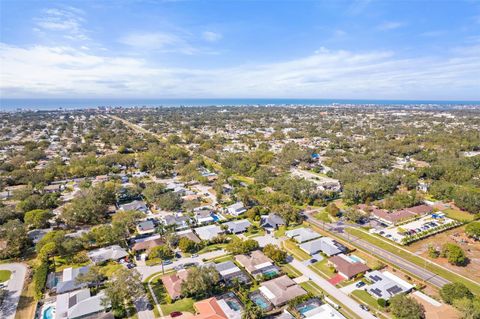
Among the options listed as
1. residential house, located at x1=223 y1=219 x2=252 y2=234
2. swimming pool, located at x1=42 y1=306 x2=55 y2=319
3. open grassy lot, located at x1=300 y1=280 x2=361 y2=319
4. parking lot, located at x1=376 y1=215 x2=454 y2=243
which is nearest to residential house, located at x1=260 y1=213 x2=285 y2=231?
residential house, located at x1=223 y1=219 x2=252 y2=234

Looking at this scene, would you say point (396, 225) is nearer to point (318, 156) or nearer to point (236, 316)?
point (236, 316)

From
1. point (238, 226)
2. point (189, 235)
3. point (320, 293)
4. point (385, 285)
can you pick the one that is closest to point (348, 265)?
point (385, 285)

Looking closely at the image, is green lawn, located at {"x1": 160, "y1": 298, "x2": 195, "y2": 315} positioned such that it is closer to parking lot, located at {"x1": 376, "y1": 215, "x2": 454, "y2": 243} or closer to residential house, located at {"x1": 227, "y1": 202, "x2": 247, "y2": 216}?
residential house, located at {"x1": 227, "y1": 202, "x2": 247, "y2": 216}

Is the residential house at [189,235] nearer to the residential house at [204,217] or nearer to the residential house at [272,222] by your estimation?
the residential house at [204,217]

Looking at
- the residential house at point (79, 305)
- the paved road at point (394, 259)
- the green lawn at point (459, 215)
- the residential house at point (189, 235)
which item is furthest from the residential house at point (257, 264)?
the green lawn at point (459, 215)

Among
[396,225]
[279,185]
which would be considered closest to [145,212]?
[279,185]
